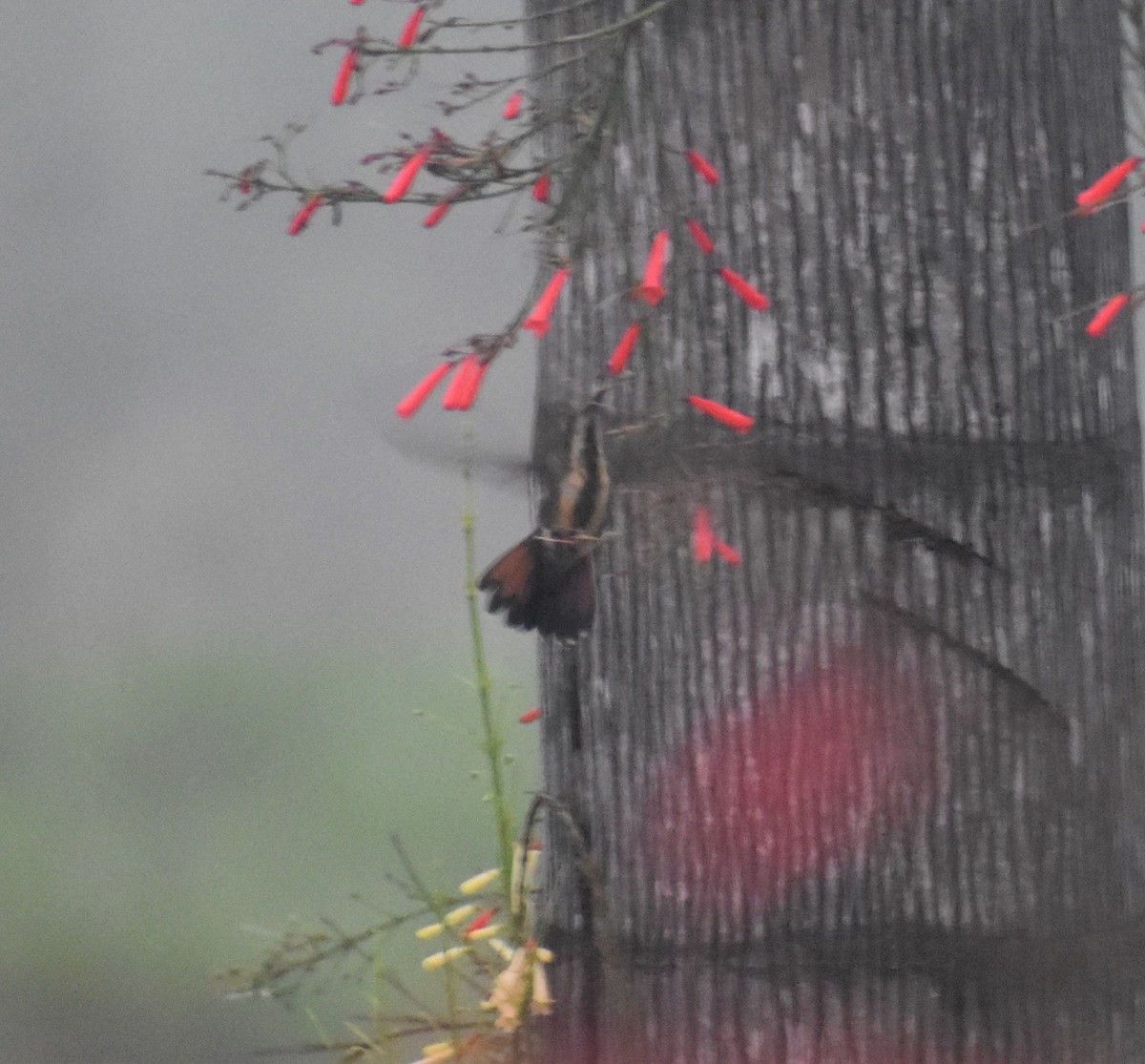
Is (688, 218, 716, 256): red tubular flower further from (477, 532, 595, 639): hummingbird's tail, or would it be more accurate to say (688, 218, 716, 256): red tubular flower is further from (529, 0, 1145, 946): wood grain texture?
(477, 532, 595, 639): hummingbird's tail

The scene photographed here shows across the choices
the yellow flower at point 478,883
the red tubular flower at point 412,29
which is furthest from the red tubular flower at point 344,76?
the yellow flower at point 478,883

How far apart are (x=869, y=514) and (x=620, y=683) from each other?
0.21 metres

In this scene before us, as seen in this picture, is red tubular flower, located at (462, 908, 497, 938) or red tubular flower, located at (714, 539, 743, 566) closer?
red tubular flower, located at (714, 539, 743, 566)

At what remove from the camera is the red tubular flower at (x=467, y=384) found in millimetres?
899

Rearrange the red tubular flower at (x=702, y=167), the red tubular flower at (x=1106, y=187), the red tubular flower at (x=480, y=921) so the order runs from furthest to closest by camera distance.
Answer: the red tubular flower at (x=480, y=921) → the red tubular flower at (x=702, y=167) → the red tubular flower at (x=1106, y=187)

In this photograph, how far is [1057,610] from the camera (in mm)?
1053

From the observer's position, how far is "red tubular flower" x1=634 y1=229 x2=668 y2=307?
89 centimetres

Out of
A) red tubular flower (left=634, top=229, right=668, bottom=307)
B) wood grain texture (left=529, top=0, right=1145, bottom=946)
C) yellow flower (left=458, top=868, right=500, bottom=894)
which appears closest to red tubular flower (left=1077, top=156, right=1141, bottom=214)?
wood grain texture (left=529, top=0, right=1145, bottom=946)

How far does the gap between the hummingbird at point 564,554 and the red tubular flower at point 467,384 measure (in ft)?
0.51

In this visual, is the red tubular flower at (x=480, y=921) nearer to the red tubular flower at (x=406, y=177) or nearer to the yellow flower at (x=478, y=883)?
the yellow flower at (x=478, y=883)

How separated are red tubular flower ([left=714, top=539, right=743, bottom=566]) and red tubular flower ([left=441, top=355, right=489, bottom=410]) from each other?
0.18 metres

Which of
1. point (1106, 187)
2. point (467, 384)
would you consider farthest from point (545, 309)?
point (1106, 187)

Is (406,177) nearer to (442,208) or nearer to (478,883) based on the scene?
(442,208)

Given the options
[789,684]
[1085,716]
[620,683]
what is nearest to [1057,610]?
[1085,716]
